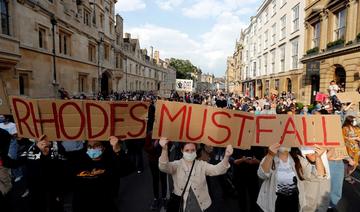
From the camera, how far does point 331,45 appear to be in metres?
17.9

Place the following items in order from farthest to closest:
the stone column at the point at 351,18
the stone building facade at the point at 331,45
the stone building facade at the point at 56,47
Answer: the stone building facade at the point at 331,45 → the stone column at the point at 351,18 → the stone building facade at the point at 56,47

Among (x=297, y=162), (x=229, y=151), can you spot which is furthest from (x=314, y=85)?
(x=229, y=151)

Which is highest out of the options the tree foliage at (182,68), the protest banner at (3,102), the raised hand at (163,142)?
the tree foliage at (182,68)

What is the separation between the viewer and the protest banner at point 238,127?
11.3 feet

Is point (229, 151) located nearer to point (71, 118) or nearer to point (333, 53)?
point (71, 118)

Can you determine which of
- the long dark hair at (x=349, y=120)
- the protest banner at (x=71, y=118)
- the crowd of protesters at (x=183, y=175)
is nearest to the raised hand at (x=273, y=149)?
the crowd of protesters at (x=183, y=175)

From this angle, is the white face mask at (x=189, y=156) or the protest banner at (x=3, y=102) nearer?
the white face mask at (x=189, y=156)

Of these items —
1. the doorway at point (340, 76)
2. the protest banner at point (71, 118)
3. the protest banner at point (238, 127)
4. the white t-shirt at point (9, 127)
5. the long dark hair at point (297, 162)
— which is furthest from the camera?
the doorway at point (340, 76)

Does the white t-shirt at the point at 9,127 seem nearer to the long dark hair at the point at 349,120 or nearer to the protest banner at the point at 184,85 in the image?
the long dark hair at the point at 349,120

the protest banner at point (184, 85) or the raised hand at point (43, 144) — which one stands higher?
the protest banner at point (184, 85)

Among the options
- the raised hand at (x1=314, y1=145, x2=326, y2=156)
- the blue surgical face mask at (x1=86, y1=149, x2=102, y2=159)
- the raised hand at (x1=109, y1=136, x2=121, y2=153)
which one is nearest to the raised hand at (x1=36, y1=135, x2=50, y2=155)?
the blue surgical face mask at (x1=86, y1=149, x2=102, y2=159)

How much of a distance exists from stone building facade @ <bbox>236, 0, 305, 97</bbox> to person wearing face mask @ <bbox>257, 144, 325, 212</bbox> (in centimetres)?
2086

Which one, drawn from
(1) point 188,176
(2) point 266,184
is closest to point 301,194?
(2) point 266,184

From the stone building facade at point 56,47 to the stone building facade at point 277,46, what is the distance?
1255 cm
